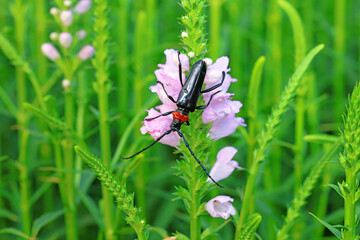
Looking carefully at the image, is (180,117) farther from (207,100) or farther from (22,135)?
(22,135)

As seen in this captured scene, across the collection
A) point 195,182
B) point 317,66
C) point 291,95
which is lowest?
point 317,66

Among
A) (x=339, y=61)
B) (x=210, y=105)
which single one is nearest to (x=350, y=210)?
(x=210, y=105)

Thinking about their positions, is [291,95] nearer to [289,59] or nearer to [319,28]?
[289,59]

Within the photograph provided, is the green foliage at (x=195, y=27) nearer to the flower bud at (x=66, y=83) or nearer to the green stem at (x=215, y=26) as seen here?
the flower bud at (x=66, y=83)

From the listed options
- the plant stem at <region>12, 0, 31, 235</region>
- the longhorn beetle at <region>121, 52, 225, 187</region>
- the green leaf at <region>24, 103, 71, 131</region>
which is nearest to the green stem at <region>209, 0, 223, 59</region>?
the plant stem at <region>12, 0, 31, 235</region>

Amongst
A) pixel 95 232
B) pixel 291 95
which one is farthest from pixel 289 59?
pixel 291 95

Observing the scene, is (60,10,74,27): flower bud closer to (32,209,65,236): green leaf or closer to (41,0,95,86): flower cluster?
(41,0,95,86): flower cluster
